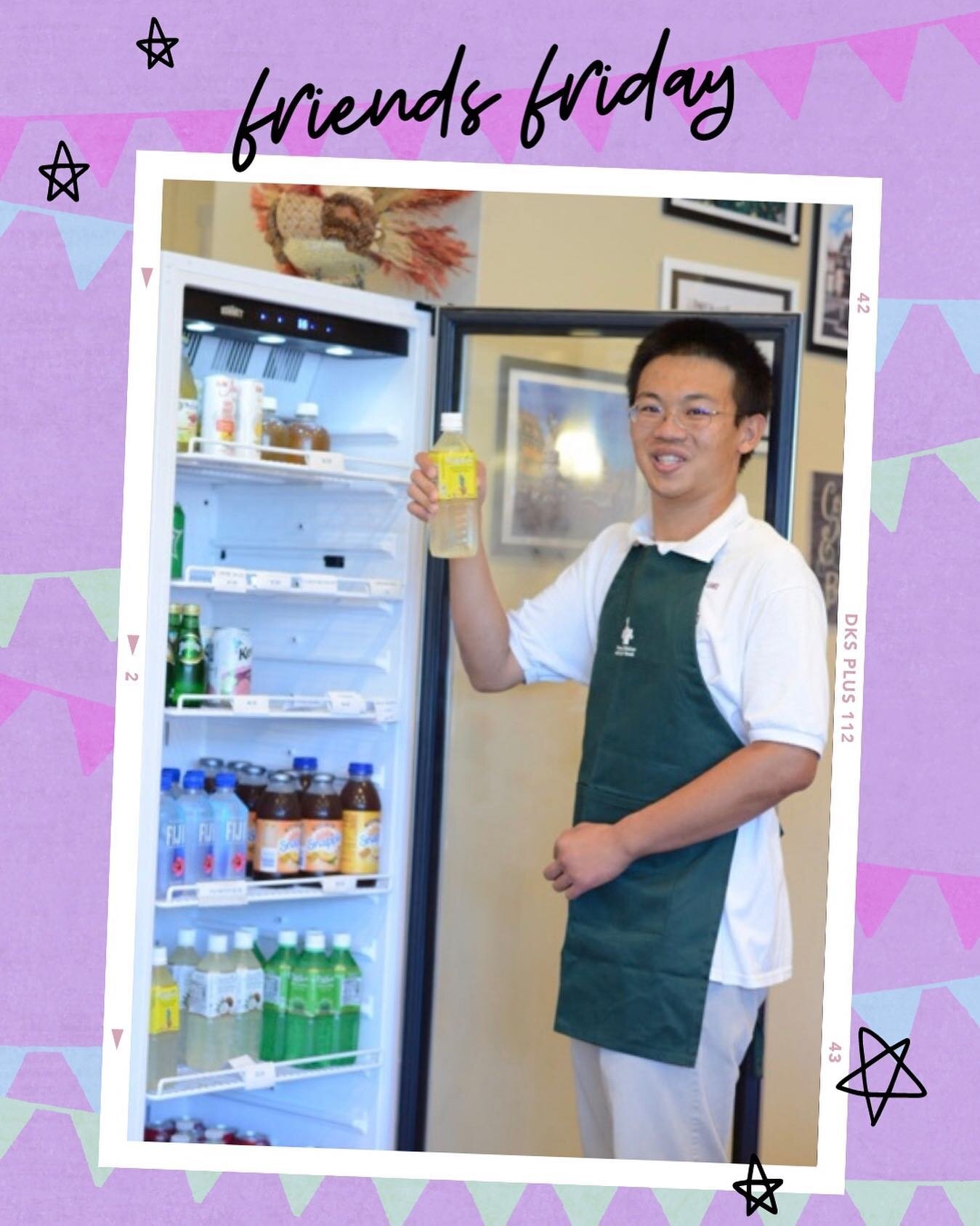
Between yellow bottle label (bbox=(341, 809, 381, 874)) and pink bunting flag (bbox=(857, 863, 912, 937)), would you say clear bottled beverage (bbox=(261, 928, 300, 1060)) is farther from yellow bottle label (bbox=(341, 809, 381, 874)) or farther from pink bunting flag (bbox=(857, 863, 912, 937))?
pink bunting flag (bbox=(857, 863, 912, 937))

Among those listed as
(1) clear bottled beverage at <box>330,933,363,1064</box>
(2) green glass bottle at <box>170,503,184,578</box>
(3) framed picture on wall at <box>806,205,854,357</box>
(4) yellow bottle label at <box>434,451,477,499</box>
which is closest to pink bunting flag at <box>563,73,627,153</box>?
(4) yellow bottle label at <box>434,451,477,499</box>

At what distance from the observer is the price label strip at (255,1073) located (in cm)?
295

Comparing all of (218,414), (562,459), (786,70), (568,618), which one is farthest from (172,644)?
(786,70)

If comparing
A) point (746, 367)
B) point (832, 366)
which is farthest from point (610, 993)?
point (832, 366)

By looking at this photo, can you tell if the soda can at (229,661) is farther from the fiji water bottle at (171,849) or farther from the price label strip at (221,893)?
the price label strip at (221,893)

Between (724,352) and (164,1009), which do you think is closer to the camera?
(724,352)

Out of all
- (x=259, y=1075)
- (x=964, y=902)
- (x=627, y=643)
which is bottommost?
(x=259, y=1075)

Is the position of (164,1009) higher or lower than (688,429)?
lower

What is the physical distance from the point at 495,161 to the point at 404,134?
11 cm

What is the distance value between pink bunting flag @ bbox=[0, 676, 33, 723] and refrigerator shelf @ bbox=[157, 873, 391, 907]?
0.98 metres

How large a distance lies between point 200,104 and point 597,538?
1.27m

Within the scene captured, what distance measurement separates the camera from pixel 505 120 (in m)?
1.91

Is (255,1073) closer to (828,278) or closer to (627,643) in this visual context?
(627,643)

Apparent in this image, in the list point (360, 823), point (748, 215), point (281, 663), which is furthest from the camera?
point (748, 215)
